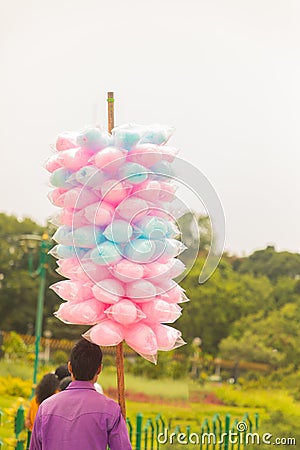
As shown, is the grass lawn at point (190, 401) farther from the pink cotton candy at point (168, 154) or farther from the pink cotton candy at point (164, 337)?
the pink cotton candy at point (168, 154)

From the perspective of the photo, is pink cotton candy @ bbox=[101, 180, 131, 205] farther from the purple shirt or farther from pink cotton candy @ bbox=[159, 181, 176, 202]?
the purple shirt

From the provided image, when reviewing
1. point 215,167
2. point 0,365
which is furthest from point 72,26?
point 0,365

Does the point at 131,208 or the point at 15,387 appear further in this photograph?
the point at 15,387

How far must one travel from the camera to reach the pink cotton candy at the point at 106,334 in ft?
5.04

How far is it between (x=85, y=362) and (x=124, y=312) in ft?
0.40

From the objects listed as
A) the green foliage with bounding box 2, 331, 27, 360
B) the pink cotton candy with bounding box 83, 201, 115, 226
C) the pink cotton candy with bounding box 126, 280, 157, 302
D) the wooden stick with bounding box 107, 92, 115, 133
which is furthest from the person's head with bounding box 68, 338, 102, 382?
the green foliage with bounding box 2, 331, 27, 360

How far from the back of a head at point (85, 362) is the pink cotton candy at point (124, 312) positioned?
0.07 metres

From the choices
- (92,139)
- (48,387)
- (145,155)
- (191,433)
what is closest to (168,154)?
(145,155)

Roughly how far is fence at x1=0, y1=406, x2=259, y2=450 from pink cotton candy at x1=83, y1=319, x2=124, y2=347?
1.69 metres

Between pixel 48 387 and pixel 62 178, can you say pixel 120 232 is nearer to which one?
pixel 62 178

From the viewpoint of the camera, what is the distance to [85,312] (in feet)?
5.08

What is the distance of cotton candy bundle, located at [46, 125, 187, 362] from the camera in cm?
154

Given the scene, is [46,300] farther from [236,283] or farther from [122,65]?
[122,65]

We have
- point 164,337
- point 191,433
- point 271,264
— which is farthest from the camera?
point 271,264
